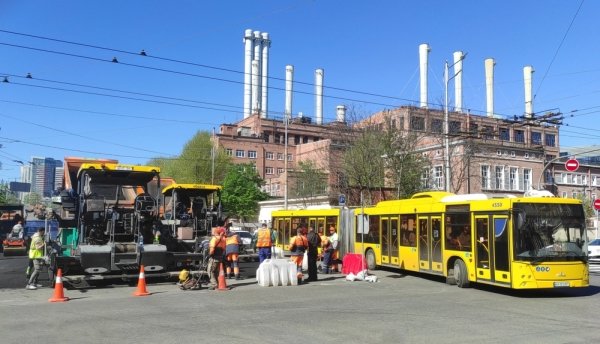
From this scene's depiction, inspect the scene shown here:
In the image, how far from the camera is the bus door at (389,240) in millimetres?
19875

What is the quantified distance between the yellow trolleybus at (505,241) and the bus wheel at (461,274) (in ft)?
0.08

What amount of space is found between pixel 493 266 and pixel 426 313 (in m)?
4.38

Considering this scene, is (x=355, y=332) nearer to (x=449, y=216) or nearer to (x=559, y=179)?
(x=449, y=216)

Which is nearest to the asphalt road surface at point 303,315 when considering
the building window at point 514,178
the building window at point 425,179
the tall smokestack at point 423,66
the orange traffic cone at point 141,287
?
the orange traffic cone at point 141,287

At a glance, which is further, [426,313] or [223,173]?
[223,173]

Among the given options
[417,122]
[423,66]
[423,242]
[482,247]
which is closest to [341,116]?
[417,122]

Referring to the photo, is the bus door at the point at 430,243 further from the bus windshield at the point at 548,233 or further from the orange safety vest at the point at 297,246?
the orange safety vest at the point at 297,246

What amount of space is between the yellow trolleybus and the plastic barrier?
15.2 feet

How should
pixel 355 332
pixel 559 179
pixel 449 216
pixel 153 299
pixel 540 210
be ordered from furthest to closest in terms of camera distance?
1. pixel 559 179
2. pixel 449 216
3. pixel 540 210
4. pixel 153 299
5. pixel 355 332

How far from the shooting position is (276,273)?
52.9 feet

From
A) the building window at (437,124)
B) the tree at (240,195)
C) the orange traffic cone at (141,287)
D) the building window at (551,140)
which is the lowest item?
the orange traffic cone at (141,287)

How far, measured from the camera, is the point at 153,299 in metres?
12.9

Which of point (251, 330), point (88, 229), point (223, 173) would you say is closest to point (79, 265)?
point (88, 229)

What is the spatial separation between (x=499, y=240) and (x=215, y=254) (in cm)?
774
